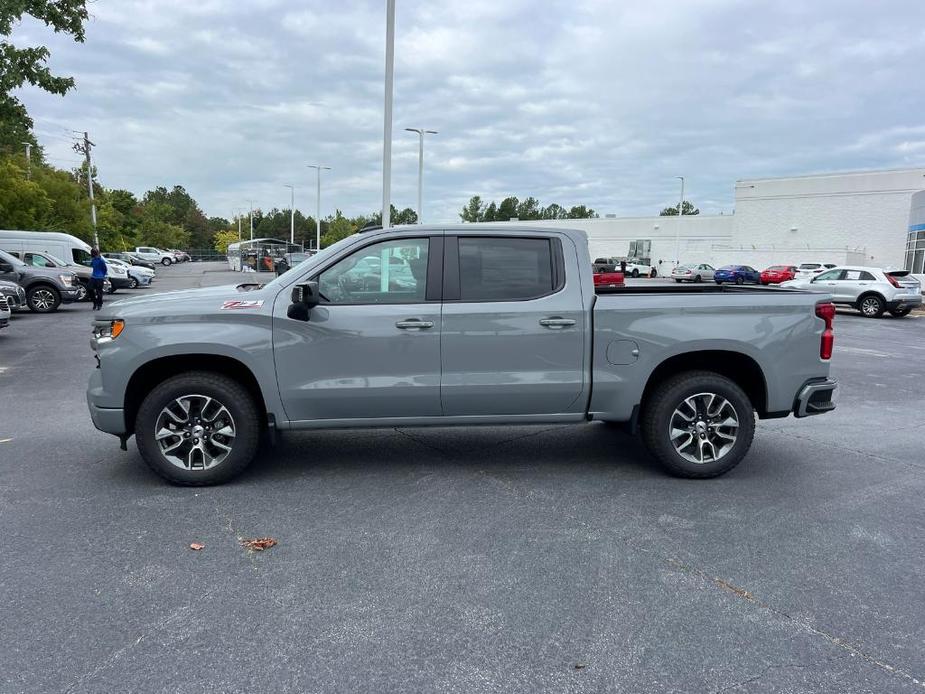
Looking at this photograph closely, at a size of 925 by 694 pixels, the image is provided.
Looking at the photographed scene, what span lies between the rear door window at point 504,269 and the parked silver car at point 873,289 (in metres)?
20.8

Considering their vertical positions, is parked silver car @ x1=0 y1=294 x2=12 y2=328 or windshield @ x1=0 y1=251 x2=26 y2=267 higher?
windshield @ x1=0 y1=251 x2=26 y2=267

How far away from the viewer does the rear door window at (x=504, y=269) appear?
5051 mm

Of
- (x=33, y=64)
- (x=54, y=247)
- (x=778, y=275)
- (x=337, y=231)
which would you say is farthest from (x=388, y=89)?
(x=337, y=231)

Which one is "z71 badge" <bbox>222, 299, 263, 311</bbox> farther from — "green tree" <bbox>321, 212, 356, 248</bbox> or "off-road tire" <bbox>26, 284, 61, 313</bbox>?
"green tree" <bbox>321, 212, 356, 248</bbox>

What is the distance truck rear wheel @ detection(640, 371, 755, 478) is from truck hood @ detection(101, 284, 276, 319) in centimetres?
302

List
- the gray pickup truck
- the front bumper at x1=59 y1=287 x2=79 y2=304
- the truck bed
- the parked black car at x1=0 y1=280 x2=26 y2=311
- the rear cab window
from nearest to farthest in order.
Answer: the gray pickup truck, the rear cab window, the truck bed, the parked black car at x1=0 y1=280 x2=26 y2=311, the front bumper at x1=59 y1=287 x2=79 y2=304

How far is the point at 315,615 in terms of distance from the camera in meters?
3.20

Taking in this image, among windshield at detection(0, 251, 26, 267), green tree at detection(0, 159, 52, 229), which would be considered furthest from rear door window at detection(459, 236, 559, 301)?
green tree at detection(0, 159, 52, 229)

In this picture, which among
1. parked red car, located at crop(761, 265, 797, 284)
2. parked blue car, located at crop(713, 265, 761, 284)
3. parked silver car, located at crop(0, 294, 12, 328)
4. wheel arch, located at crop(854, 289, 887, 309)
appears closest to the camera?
parked silver car, located at crop(0, 294, 12, 328)

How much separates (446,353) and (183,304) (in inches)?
75.6

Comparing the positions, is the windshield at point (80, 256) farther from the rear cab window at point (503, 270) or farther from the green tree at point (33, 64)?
the rear cab window at point (503, 270)

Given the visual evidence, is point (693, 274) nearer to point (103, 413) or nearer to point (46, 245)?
point (46, 245)

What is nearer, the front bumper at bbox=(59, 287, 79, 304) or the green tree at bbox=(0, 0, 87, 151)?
the green tree at bbox=(0, 0, 87, 151)

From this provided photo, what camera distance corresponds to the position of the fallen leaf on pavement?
3.92 meters
